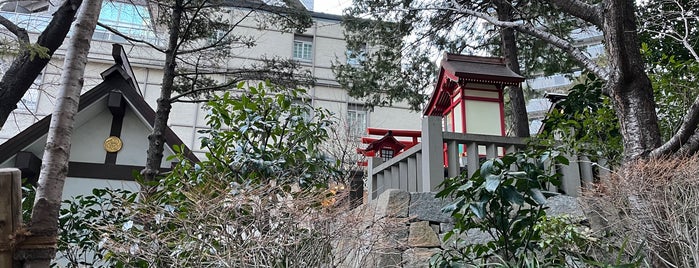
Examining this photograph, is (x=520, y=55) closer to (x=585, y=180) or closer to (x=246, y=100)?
(x=585, y=180)

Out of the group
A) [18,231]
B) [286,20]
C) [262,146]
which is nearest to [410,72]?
[286,20]

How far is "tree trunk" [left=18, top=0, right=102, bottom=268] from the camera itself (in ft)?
5.99

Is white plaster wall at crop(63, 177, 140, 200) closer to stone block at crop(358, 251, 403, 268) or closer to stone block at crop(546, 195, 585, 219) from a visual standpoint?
stone block at crop(358, 251, 403, 268)

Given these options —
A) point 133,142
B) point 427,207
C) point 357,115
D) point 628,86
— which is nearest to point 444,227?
point 427,207

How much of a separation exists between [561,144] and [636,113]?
2.35ft

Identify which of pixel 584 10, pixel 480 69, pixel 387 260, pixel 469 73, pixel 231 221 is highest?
pixel 584 10

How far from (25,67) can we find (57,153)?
9.87 feet

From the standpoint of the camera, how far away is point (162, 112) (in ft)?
19.2

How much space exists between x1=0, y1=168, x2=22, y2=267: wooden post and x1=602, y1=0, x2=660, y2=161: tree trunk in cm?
355

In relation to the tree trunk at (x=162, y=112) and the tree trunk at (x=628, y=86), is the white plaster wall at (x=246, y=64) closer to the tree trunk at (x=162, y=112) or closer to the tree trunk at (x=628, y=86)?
the tree trunk at (x=162, y=112)

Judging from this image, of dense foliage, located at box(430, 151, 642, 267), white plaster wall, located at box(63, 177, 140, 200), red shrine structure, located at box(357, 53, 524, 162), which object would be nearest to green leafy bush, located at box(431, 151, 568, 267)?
dense foliage, located at box(430, 151, 642, 267)

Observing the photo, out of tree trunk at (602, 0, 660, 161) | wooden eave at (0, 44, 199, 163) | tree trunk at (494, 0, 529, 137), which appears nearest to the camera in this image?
tree trunk at (602, 0, 660, 161)

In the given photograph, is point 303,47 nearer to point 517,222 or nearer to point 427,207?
point 427,207

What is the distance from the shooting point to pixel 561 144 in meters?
3.96
